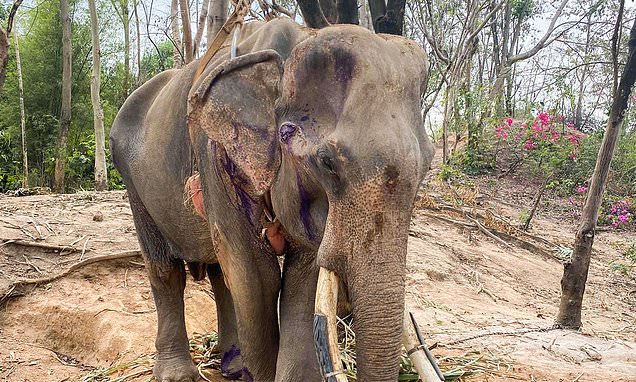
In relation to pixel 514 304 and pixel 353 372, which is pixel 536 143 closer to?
pixel 514 304

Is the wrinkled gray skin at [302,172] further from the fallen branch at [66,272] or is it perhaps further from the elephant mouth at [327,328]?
the fallen branch at [66,272]

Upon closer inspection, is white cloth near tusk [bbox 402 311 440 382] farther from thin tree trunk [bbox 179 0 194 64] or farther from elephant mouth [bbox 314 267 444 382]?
thin tree trunk [bbox 179 0 194 64]

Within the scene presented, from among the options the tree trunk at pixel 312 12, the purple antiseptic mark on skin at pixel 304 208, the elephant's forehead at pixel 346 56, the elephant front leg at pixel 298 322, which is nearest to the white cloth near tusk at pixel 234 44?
the elephant's forehead at pixel 346 56

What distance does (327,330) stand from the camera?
2.01m

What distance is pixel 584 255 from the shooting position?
4.83 m

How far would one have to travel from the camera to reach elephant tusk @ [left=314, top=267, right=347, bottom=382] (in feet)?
6.41

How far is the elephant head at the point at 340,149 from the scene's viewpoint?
1.99m

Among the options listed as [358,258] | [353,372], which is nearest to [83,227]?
[353,372]

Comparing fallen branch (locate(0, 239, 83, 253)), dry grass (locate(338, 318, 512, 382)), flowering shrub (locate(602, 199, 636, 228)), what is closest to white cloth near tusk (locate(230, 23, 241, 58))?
dry grass (locate(338, 318, 512, 382))

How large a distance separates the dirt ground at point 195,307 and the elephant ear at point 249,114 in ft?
5.85

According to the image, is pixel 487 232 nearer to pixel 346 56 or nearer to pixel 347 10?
pixel 347 10

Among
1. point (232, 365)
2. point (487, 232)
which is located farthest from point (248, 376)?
point (487, 232)

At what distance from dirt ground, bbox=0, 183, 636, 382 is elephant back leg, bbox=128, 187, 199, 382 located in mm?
352

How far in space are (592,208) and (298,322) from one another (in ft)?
9.50
